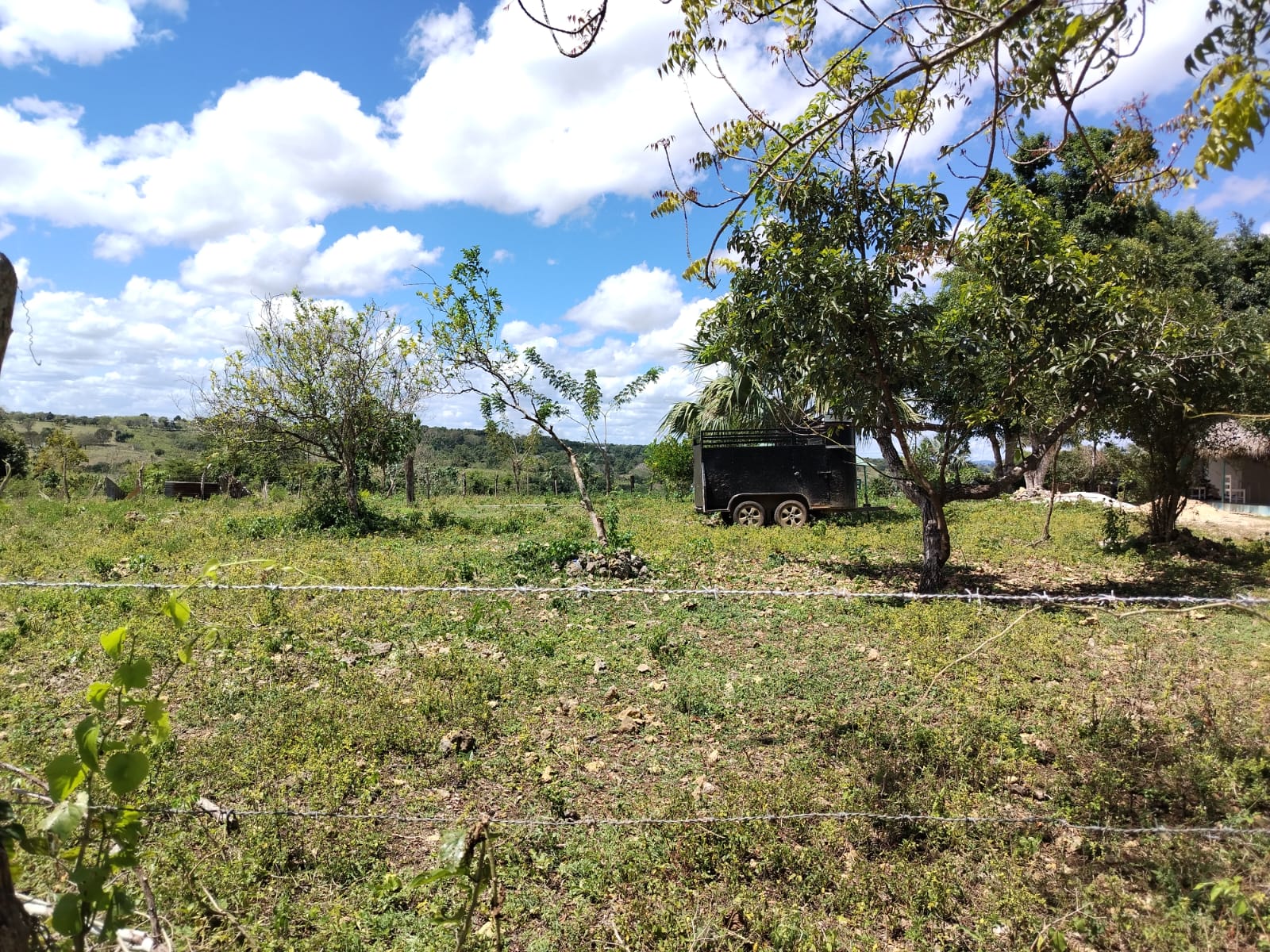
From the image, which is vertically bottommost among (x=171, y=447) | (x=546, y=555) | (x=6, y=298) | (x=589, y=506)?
(x=546, y=555)

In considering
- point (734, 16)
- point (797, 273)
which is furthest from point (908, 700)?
point (797, 273)

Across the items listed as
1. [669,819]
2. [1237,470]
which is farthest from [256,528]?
[1237,470]

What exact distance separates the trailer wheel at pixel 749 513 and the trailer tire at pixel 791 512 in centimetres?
29

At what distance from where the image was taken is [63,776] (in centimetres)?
149

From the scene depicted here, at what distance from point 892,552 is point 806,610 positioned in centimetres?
439

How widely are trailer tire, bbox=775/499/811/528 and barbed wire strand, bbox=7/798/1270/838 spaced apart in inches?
429

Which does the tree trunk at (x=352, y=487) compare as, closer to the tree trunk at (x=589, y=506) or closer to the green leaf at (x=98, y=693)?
the tree trunk at (x=589, y=506)

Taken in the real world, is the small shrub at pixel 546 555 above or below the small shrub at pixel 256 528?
below

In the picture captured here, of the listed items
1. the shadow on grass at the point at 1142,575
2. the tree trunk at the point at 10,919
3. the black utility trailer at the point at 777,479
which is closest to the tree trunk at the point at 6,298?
the tree trunk at the point at 10,919

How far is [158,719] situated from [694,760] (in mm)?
3199

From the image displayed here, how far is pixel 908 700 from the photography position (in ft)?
16.3

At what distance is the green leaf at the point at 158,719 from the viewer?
1525 millimetres

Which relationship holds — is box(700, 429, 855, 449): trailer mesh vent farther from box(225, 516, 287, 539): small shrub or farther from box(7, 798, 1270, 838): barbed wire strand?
box(7, 798, 1270, 838): barbed wire strand

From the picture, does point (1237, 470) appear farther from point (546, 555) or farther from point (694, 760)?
point (694, 760)
